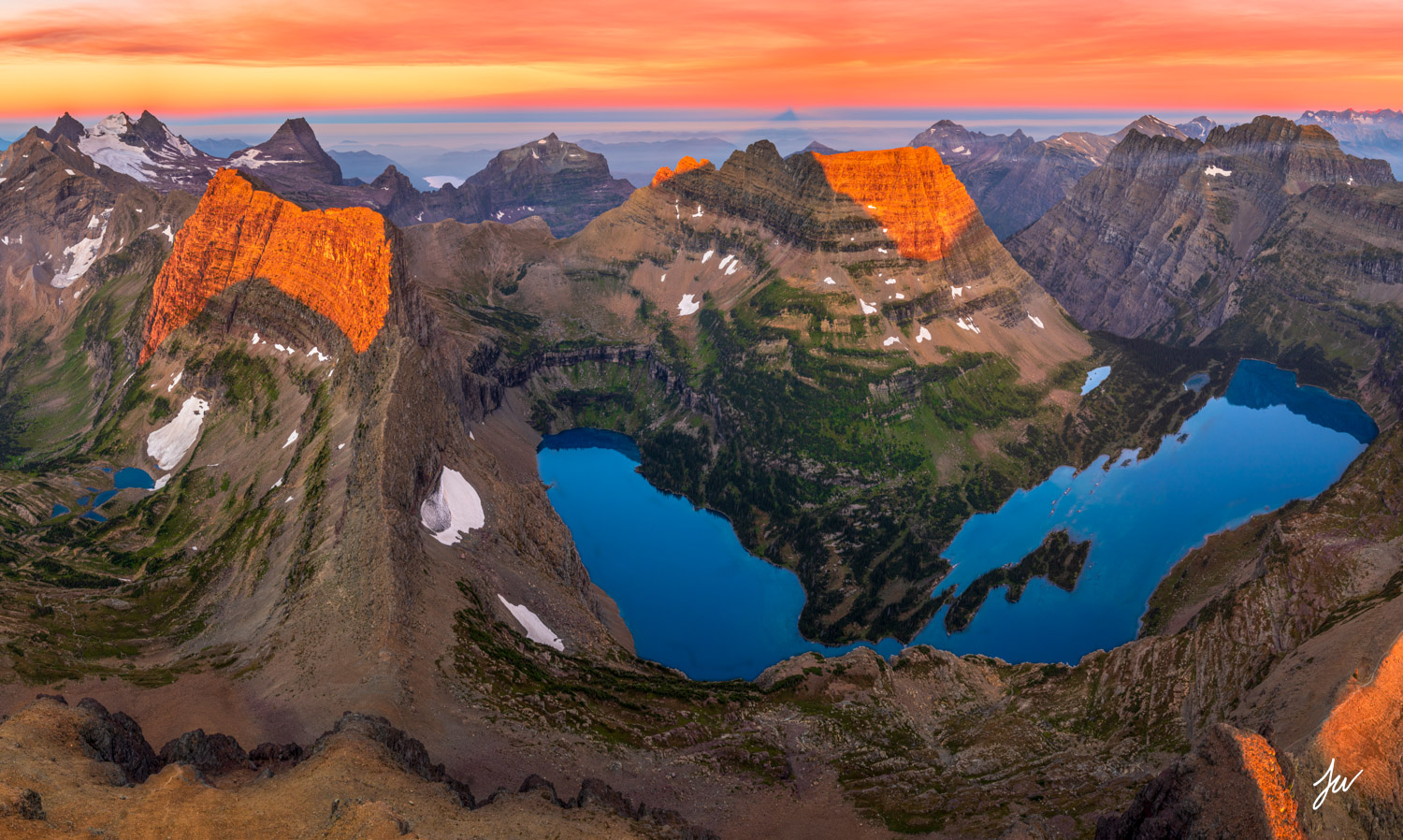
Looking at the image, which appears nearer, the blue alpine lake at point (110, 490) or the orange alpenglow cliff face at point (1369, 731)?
the orange alpenglow cliff face at point (1369, 731)

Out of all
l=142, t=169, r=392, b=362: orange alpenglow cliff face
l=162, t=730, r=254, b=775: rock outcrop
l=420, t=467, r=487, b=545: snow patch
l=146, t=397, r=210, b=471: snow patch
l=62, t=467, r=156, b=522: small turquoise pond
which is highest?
l=142, t=169, r=392, b=362: orange alpenglow cliff face

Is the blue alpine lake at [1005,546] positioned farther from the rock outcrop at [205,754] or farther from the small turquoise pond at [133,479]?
the small turquoise pond at [133,479]

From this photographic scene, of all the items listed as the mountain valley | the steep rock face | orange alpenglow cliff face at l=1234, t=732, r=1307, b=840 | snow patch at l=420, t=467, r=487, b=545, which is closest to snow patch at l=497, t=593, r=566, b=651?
the mountain valley

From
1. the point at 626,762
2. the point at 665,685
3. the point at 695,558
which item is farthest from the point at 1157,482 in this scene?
the point at 626,762

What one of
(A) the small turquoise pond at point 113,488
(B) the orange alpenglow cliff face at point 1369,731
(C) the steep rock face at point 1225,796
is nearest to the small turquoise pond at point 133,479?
(A) the small turquoise pond at point 113,488

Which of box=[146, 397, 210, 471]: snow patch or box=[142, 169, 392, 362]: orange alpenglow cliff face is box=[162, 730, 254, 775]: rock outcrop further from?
box=[146, 397, 210, 471]: snow patch

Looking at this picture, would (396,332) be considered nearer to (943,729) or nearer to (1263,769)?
(943,729)

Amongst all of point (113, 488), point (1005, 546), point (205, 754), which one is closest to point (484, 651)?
point (205, 754)

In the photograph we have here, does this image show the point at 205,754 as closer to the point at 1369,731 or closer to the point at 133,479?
the point at 1369,731
